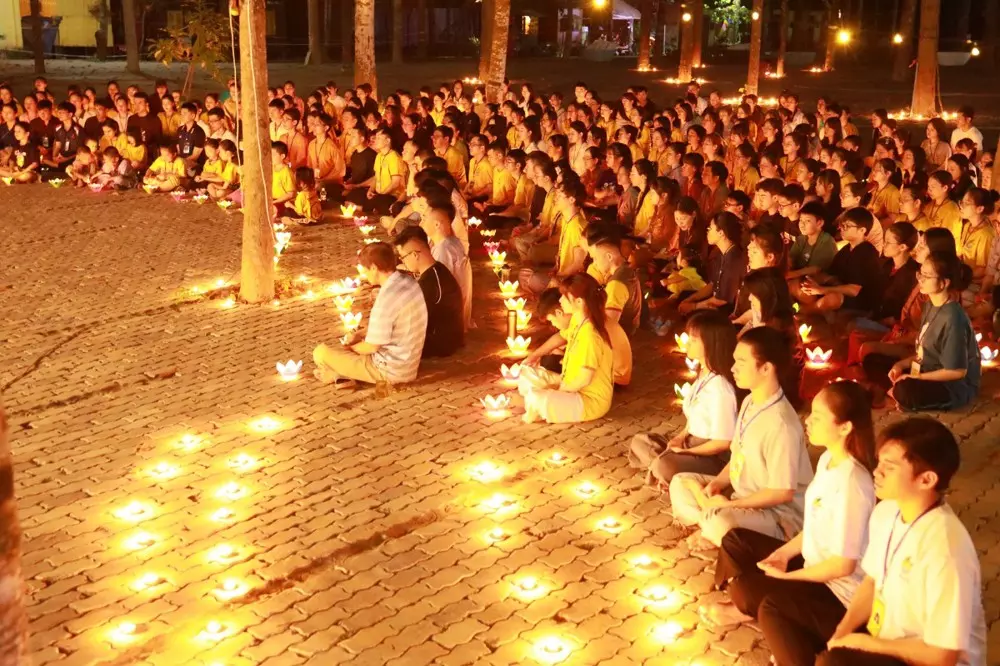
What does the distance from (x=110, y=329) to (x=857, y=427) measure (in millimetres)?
6668

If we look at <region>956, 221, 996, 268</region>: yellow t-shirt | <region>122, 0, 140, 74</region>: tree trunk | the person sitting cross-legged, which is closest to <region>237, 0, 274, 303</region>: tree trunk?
the person sitting cross-legged

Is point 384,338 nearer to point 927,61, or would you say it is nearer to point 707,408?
point 707,408

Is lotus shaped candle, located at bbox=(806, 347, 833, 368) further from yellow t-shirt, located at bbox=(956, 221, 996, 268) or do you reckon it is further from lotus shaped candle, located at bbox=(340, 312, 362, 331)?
lotus shaped candle, located at bbox=(340, 312, 362, 331)

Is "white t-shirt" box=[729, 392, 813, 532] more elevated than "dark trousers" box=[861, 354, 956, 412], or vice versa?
"white t-shirt" box=[729, 392, 813, 532]

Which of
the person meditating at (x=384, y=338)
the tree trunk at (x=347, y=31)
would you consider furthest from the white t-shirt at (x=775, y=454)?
the tree trunk at (x=347, y=31)

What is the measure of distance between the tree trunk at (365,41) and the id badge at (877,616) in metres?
16.1

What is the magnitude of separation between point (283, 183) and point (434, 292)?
619cm

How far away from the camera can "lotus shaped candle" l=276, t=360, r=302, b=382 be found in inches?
308

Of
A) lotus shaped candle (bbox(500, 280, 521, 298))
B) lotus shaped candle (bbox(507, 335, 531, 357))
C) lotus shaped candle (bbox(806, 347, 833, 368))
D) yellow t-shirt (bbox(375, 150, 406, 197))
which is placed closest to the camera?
lotus shaped candle (bbox(806, 347, 833, 368))

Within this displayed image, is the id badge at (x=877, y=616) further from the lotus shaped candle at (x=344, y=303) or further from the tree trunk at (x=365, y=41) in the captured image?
the tree trunk at (x=365, y=41)

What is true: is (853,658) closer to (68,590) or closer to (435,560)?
(435,560)

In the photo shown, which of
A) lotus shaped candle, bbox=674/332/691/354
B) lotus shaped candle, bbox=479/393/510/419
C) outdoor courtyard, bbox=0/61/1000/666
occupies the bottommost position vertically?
outdoor courtyard, bbox=0/61/1000/666

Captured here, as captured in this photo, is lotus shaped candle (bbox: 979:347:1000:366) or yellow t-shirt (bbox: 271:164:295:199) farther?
yellow t-shirt (bbox: 271:164:295:199)

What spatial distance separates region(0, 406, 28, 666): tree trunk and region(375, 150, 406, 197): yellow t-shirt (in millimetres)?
11174
